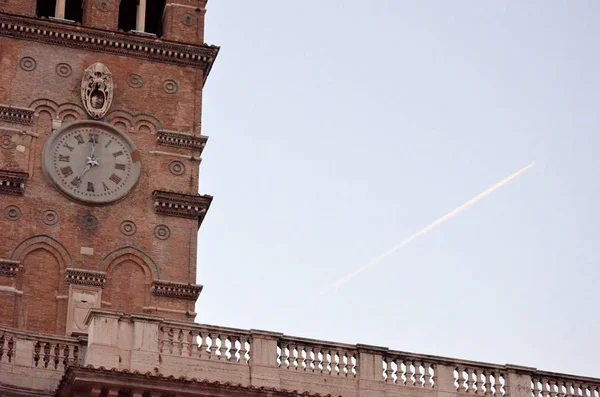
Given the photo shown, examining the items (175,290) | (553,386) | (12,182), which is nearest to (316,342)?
(553,386)

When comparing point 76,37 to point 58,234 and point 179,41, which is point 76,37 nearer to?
point 179,41

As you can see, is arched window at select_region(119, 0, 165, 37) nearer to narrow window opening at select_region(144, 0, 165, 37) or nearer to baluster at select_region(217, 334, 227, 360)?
narrow window opening at select_region(144, 0, 165, 37)

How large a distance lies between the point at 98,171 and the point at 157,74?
3.68 meters

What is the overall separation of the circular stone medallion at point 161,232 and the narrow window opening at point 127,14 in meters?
6.75

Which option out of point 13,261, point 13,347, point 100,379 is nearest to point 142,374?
point 100,379

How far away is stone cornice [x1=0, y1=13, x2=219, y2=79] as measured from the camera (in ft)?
157

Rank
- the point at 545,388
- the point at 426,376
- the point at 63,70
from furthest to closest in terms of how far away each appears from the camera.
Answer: the point at 63,70 < the point at 545,388 < the point at 426,376

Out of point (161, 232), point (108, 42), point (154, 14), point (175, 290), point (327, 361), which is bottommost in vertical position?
point (327, 361)

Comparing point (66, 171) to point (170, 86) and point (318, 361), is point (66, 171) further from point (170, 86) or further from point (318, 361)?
point (318, 361)

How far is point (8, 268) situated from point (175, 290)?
444 centimetres

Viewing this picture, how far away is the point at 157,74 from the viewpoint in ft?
161

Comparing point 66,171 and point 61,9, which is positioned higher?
point 61,9

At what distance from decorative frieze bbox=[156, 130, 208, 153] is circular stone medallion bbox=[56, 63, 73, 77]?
118 inches

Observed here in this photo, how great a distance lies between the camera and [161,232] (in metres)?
47.1
